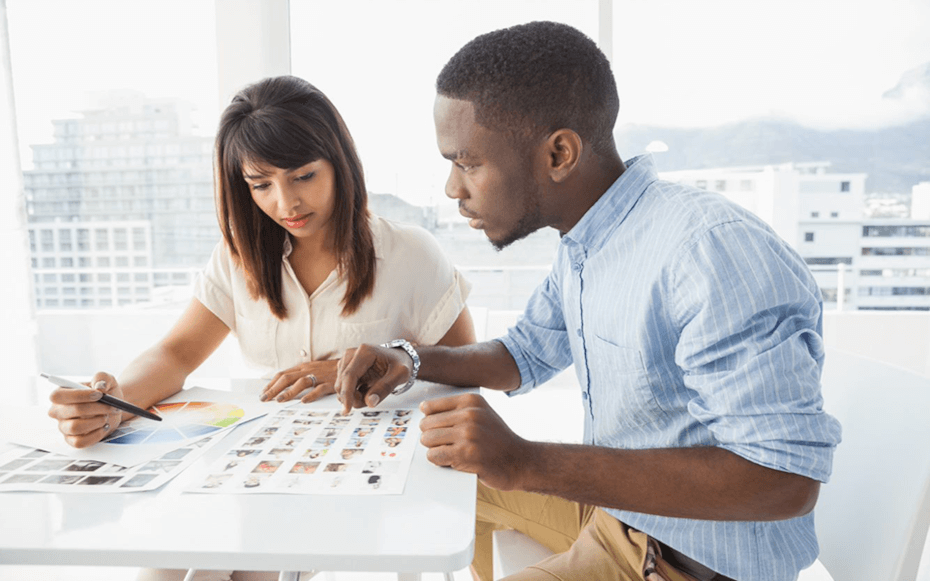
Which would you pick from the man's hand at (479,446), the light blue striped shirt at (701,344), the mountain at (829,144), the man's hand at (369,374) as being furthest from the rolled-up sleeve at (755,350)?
the mountain at (829,144)

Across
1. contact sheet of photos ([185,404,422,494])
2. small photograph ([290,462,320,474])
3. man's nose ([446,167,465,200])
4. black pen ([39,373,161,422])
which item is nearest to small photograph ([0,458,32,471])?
black pen ([39,373,161,422])

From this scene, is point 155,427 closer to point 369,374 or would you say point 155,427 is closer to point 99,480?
point 99,480

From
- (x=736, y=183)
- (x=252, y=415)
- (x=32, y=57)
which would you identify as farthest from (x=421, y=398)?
(x=32, y=57)

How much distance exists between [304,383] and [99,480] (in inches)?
15.5

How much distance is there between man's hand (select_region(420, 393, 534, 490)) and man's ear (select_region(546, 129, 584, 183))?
376mm

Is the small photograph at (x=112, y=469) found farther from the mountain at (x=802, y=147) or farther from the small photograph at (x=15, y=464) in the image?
the mountain at (x=802, y=147)

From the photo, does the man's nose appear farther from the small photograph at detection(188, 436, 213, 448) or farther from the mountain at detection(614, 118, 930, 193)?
the mountain at detection(614, 118, 930, 193)

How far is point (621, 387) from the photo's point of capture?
906 millimetres

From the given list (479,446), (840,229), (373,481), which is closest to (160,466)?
(373,481)

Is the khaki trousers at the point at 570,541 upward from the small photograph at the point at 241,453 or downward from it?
downward

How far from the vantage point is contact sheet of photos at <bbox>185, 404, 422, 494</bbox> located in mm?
719

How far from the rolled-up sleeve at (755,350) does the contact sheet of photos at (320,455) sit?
1.25 feet

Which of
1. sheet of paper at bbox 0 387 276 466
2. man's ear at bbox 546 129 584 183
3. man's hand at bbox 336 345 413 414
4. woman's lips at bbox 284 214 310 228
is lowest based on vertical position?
→ sheet of paper at bbox 0 387 276 466

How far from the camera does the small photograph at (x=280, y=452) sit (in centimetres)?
81
